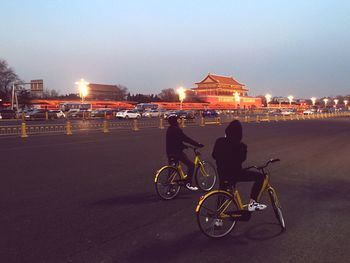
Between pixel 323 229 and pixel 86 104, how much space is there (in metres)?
73.4

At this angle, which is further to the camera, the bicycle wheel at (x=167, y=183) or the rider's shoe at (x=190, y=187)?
the rider's shoe at (x=190, y=187)

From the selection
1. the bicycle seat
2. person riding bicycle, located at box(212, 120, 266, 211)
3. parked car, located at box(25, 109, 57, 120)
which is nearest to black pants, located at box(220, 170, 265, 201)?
person riding bicycle, located at box(212, 120, 266, 211)

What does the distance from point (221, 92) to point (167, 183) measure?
115283 mm

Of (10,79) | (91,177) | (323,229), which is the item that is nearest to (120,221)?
(323,229)

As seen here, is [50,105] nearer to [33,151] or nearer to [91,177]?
[33,151]

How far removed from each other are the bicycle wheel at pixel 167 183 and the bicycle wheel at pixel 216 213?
2219mm

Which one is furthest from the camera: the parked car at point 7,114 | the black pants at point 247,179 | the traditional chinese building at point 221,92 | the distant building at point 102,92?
the distant building at point 102,92

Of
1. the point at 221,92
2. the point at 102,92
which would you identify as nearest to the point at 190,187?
the point at 221,92

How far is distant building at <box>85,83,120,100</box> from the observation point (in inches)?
5099

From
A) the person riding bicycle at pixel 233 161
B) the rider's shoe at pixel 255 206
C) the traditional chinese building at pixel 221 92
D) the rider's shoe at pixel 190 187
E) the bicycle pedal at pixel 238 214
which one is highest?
the traditional chinese building at pixel 221 92

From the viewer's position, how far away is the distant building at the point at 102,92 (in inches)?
5099

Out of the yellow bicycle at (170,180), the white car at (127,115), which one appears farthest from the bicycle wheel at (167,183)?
the white car at (127,115)

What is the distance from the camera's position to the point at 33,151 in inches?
620

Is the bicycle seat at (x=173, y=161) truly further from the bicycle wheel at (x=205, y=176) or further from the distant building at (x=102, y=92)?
the distant building at (x=102, y=92)
